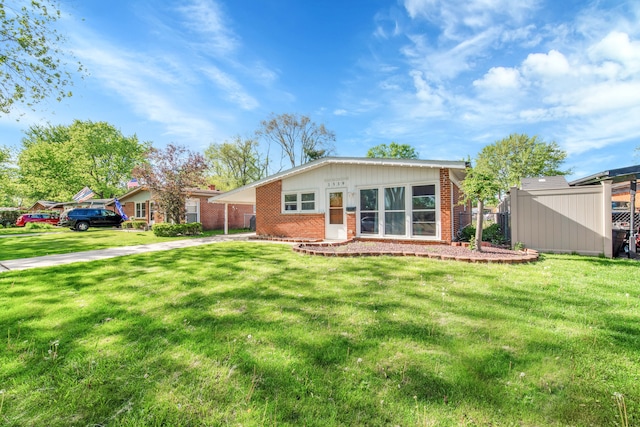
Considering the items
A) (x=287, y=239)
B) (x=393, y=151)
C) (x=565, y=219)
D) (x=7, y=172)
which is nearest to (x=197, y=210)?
(x=287, y=239)

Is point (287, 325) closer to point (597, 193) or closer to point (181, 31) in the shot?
point (597, 193)

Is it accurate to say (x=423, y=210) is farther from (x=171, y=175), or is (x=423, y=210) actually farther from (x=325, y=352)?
(x=171, y=175)

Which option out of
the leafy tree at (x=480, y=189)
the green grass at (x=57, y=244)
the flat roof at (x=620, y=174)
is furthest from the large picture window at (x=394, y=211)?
the green grass at (x=57, y=244)

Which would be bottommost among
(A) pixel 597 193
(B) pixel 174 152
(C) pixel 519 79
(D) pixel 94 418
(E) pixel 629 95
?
(D) pixel 94 418

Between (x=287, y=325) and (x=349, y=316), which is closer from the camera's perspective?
(x=287, y=325)

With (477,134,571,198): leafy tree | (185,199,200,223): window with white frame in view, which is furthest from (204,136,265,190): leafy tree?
→ (477,134,571,198): leafy tree

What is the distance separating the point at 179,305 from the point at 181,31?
10.0 metres

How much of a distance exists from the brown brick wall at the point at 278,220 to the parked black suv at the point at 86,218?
15.1m

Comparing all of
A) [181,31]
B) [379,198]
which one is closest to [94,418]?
[379,198]

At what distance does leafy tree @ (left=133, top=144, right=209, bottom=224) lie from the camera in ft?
51.8

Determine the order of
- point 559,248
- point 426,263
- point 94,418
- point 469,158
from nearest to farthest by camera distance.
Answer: point 94,418 < point 426,263 < point 559,248 < point 469,158

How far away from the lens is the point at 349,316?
3248 millimetres

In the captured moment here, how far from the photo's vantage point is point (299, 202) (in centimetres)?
1203

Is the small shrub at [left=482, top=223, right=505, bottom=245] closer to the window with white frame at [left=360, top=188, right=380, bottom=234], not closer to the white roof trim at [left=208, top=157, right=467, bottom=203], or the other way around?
the white roof trim at [left=208, top=157, right=467, bottom=203]
